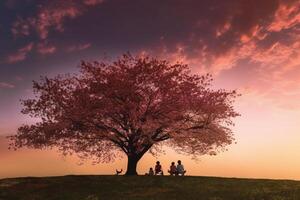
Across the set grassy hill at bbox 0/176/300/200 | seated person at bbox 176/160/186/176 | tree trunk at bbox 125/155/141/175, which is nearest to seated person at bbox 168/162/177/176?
seated person at bbox 176/160/186/176

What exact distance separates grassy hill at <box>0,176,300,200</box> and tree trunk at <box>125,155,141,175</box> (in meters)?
4.57

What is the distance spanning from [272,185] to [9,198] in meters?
26.5

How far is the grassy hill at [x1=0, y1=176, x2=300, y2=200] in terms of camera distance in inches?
1693

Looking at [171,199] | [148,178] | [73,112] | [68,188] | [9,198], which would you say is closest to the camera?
[171,199]

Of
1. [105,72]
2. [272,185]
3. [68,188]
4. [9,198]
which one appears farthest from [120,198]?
[105,72]

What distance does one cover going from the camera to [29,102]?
58.8 metres

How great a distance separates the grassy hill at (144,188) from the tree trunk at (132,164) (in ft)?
15.0

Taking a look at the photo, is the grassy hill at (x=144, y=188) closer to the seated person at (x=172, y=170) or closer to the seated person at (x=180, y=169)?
the seated person at (x=180, y=169)

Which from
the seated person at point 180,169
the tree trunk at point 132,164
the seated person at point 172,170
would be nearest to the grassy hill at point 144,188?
the seated person at point 180,169

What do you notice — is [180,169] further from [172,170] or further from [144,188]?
[144,188]

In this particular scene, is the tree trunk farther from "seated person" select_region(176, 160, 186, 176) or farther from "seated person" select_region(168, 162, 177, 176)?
"seated person" select_region(176, 160, 186, 176)

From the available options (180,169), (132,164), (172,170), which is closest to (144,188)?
(180,169)

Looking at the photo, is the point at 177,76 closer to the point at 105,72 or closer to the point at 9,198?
the point at 105,72

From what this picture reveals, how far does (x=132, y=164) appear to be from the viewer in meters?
58.3
